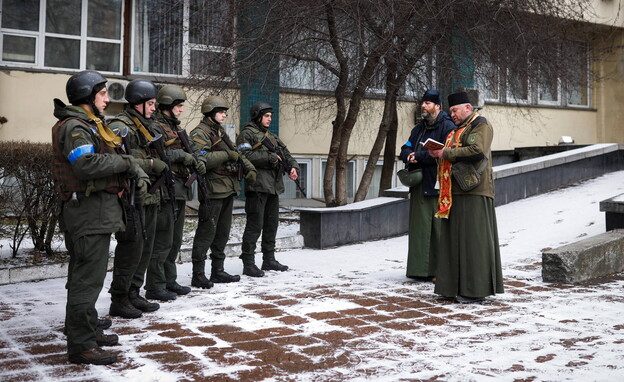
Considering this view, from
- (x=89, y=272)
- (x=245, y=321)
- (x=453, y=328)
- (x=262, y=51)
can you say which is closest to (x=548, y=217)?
(x=262, y=51)

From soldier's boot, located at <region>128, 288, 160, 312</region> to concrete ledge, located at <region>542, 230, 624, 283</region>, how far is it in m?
4.24

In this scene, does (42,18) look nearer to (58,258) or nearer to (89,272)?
(58,258)

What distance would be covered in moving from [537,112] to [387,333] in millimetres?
15993

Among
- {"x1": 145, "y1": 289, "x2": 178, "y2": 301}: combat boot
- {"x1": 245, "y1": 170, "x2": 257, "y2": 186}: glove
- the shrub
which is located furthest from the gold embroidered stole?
the shrub

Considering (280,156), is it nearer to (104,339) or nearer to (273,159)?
(273,159)

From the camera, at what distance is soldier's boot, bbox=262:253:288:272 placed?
28.5ft

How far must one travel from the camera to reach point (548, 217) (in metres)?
11.8

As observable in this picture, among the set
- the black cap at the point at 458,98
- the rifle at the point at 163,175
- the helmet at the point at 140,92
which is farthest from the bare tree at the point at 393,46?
the rifle at the point at 163,175

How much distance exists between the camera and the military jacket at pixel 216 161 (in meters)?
7.46

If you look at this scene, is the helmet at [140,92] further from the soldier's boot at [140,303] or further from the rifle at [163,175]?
the soldier's boot at [140,303]

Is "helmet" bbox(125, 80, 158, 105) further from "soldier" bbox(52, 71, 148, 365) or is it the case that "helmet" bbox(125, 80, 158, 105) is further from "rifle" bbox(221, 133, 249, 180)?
"rifle" bbox(221, 133, 249, 180)

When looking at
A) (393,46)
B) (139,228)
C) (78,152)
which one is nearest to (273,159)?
(139,228)

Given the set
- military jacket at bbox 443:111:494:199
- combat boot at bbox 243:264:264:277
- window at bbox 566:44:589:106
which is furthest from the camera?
window at bbox 566:44:589:106

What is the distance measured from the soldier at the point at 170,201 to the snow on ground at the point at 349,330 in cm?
30
